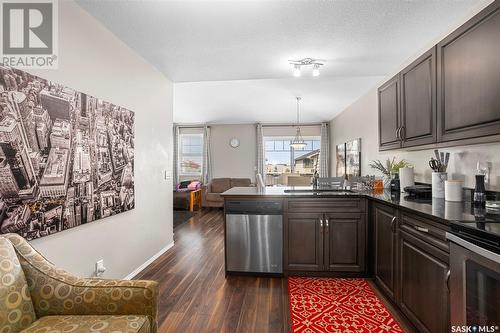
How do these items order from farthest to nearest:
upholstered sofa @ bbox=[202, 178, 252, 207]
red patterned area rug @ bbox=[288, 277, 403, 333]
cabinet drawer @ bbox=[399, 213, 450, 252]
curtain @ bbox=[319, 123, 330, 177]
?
curtain @ bbox=[319, 123, 330, 177] < upholstered sofa @ bbox=[202, 178, 252, 207] < red patterned area rug @ bbox=[288, 277, 403, 333] < cabinet drawer @ bbox=[399, 213, 450, 252]

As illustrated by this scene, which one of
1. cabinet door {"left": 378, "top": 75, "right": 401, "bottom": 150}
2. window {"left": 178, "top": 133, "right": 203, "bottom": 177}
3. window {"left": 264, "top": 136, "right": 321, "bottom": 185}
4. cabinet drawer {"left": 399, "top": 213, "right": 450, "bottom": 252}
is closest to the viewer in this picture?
cabinet drawer {"left": 399, "top": 213, "right": 450, "bottom": 252}

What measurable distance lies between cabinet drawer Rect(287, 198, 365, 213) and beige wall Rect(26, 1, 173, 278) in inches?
69.6

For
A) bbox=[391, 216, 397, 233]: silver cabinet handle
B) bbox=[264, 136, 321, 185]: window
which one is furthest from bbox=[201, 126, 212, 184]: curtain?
bbox=[391, 216, 397, 233]: silver cabinet handle

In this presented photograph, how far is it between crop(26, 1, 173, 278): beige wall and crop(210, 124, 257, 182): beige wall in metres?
4.31

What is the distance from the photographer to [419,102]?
229 cm

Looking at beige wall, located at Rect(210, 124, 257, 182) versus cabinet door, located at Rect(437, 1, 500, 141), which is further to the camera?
beige wall, located at Rect(210, 124, 257, 182)

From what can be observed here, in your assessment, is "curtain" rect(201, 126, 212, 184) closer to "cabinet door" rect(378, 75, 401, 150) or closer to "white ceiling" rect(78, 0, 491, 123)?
"white ceiling" rect(78, 0, 491, 123)

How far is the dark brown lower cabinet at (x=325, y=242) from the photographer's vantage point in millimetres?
2777

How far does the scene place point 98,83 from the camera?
7.77 feet

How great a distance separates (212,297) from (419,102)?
2.57 m

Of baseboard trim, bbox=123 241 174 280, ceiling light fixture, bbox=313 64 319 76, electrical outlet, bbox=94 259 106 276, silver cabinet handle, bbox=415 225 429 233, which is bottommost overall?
baseboard trim, bbox=123 241 174 280

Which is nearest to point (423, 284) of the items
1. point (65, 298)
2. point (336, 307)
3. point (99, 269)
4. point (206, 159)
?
point (336, 307)

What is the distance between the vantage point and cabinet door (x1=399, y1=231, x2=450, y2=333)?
152 centimetres

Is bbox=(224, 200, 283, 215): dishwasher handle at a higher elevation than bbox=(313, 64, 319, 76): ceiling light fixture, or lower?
lower
